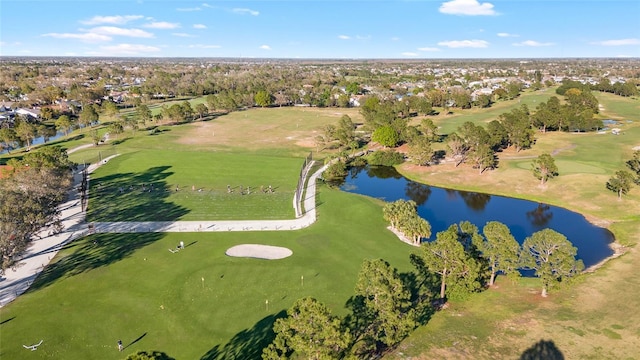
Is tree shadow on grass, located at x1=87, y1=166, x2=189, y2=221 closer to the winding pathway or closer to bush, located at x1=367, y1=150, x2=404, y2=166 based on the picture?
the winding pathway

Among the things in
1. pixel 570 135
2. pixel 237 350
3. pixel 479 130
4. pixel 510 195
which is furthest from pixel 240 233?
pixel 570 135

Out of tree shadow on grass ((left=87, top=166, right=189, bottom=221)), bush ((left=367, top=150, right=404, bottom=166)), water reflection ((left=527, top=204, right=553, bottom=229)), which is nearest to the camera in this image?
tree shadow on grass ((left=87, top=166, right=189, bottom=221))

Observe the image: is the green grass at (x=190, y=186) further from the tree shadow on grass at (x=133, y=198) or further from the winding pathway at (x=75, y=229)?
the winding pathway at (x=75, y=229)

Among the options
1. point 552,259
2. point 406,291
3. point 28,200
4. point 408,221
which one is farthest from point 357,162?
point 28,200

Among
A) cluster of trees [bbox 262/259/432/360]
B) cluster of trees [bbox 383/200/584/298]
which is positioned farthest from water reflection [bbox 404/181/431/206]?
cluster of trees [bbox 262/259/432/360]

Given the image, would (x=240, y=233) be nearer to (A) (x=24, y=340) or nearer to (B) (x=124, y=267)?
(B) (x=124, y=267)
